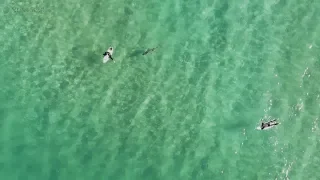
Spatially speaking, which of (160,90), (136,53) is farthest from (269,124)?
(136,53)

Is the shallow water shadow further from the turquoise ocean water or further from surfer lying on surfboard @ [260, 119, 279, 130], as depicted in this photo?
surfer lying on surfboard @ [260, 119, 279, 130]

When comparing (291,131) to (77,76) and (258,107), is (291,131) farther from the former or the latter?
(77,76)

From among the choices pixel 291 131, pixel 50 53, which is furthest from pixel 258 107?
pixel 50 53

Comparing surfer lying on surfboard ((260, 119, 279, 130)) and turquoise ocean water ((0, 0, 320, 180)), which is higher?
turquoise ocean water ((0, 0, 320, 180))

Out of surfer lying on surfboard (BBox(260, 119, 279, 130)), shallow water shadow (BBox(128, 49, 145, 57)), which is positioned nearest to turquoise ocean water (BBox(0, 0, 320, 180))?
shallow water shadow (BBox(128, 49, 145, 57))

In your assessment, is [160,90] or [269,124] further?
[160,90]

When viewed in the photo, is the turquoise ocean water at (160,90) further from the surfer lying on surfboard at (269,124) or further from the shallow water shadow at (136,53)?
the surfer lying on surfboard at (269,124)

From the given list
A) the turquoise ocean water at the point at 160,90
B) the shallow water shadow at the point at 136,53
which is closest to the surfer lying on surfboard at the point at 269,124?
the turquoise ocean water at the point at 160,90

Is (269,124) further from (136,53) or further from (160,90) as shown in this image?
(136,53)
